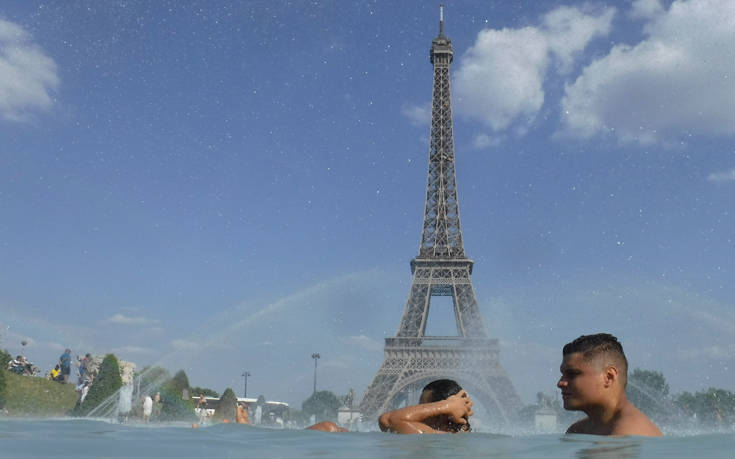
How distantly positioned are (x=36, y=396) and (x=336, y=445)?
34982mm

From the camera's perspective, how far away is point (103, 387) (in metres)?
32.2

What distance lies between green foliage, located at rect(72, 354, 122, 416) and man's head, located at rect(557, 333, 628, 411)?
30.8m

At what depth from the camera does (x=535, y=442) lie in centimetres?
595

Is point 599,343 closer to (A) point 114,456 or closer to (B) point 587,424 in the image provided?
(B) point 587,424

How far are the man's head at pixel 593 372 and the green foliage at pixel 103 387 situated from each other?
3084 cm

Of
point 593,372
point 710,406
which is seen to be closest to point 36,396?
point 593,372

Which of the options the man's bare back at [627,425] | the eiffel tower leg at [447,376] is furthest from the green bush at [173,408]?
the man's bare back at [627,425]

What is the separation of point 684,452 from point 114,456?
4.17 metres

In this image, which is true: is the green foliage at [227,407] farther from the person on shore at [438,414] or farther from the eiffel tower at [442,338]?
the person on shore at [438,414]

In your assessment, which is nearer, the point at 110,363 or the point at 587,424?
the point at 587,424

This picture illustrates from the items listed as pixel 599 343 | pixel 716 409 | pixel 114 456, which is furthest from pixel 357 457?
pixel 716 409

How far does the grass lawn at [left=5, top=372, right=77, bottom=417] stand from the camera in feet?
107

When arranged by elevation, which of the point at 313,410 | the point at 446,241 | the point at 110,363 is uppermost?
the point at 446,241

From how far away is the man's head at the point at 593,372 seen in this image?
15.8 ft
